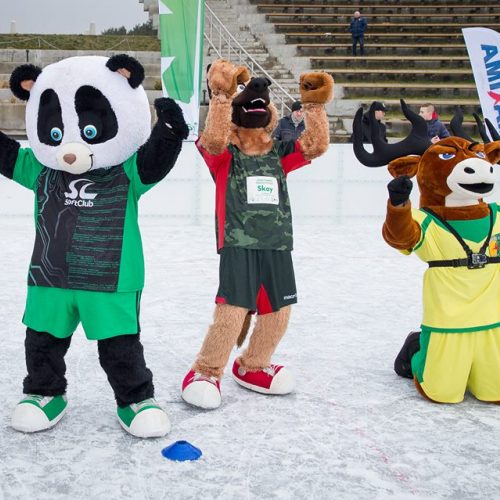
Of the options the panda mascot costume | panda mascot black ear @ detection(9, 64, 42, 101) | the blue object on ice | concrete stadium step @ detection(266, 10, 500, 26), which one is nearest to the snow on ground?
the blue object on ice

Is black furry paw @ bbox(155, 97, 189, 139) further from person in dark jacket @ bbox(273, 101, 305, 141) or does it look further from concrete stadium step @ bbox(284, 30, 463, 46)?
concrete stadium step @ bbox(284, 30, 463, 46)

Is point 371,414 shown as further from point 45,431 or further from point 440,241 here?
point 45,431

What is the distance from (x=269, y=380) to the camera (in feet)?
9.72

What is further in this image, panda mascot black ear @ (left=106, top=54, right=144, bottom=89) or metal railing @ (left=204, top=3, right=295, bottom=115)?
metal railing @ (left=204, top=3, right=295, bottom=115)

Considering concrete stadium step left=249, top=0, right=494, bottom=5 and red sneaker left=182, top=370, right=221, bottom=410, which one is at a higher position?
concrete stadium step left=249, top=0, right=494, bottom=5

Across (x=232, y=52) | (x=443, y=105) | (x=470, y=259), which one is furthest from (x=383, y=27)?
(x=470, y=259)

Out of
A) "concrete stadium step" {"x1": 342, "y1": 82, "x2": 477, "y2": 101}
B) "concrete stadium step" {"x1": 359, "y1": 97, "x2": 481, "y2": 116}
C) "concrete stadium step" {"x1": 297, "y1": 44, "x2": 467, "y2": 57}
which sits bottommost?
"concrete stadium step" {"x1": 359, "y1": 97, "x2": 481, "y2": 116}

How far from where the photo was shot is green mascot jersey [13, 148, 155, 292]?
244 centimetres

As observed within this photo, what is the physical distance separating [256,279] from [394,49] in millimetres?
14512

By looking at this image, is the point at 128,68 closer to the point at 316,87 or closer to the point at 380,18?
the point at 316,87

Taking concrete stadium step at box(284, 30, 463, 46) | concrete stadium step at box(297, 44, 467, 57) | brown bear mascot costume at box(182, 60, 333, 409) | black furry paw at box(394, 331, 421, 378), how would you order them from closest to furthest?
1. brown bear mascot costume at box(182, 60, 333, 409)
2. black furry paw at box(394, 331, 421, 378)
3. concrete stadium step at box(297, 44, 467, 57)
4. concrete stadium step at box(284, 30, 463, 46)

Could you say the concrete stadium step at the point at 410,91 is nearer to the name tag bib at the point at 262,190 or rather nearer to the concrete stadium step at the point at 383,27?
the concrete stadium step at the point at 383,27

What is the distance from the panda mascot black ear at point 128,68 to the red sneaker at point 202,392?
1.08 meters

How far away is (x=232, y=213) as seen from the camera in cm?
279
